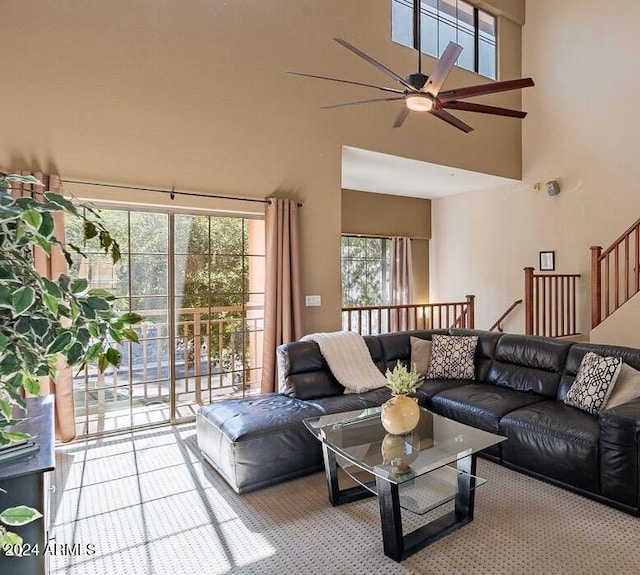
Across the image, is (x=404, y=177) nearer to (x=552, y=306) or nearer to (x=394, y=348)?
(x=552, y=306)

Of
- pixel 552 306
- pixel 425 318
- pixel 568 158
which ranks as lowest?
pixel 425 318

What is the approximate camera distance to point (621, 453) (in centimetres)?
257

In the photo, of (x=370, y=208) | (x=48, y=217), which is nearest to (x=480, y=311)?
(x=370, y=208)

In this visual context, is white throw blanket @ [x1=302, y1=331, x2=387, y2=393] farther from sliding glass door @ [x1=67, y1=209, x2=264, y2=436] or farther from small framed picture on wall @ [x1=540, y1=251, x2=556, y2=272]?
small framed picture on wall @ [x1=540, y1=251, x2=556, y2=272]

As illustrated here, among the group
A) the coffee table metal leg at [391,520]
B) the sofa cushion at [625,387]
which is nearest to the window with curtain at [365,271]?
the sofa cushion at [625,387]

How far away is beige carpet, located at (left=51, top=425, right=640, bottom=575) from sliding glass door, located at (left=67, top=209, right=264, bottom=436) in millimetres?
1053

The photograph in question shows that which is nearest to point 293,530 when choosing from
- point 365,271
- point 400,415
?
point 400,415

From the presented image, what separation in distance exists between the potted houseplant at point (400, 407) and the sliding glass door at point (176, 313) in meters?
2.49

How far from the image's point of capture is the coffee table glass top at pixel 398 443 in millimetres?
2268

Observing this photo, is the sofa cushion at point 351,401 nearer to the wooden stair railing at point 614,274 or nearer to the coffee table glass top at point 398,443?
the coffee table glass top at point 398,443

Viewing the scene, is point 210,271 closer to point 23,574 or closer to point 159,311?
point 159,311

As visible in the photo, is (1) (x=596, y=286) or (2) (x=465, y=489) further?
(1) (x=596, y=286)

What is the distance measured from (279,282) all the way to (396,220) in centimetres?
391

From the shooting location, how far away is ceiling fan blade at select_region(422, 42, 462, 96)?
9.54 ft
